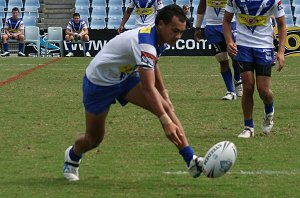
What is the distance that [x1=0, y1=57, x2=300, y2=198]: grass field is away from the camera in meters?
8.41

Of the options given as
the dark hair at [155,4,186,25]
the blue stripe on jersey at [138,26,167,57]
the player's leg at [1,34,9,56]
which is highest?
the dark hair at [155,4,186,25]

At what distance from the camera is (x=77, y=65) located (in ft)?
94.4

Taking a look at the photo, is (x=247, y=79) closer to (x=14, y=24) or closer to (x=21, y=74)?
(x=21, y=74)

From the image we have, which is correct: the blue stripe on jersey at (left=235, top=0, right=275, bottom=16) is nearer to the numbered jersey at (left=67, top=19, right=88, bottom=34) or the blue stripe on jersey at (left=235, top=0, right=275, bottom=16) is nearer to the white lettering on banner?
the white lettering on banner

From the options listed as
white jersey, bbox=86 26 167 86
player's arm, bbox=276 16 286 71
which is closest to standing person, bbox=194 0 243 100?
player's arm, bbox=276 16 286 71

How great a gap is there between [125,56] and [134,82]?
1.38ft

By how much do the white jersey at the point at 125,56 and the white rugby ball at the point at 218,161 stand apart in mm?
929

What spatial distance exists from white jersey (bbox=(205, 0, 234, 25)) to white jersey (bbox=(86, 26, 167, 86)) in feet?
29.9

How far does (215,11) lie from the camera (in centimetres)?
1764

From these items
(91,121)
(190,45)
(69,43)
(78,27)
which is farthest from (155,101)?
(69,43)

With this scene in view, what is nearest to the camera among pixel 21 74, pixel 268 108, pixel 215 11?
pixel 268 108

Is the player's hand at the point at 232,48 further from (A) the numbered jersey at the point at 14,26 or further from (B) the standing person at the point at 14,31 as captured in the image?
(A) the numbered jersey at the point at 14,26

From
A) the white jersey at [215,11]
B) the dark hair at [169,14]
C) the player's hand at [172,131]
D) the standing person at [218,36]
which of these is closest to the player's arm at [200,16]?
the standing person at [218,36]

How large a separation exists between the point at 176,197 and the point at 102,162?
7.12 feet
